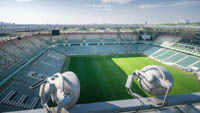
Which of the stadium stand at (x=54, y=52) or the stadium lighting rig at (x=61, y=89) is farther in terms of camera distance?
the stadium stand at (x=54, y=52)

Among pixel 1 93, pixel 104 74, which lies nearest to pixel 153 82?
pixel 1 93

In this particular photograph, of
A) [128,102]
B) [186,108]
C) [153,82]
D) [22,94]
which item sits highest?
[153,82]

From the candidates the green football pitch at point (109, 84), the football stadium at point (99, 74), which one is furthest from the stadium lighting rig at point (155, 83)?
the green football pitch at point (109, 84)

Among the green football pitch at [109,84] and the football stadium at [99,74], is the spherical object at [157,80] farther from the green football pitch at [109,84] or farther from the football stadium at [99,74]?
the green football pitch at [109,84]

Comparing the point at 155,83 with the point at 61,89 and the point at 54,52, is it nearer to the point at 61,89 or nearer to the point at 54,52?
the point at 61,89

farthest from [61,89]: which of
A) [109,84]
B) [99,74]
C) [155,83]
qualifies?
[99,74]

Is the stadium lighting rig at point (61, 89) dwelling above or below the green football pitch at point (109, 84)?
above

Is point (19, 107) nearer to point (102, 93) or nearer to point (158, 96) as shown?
point (102, 93)
